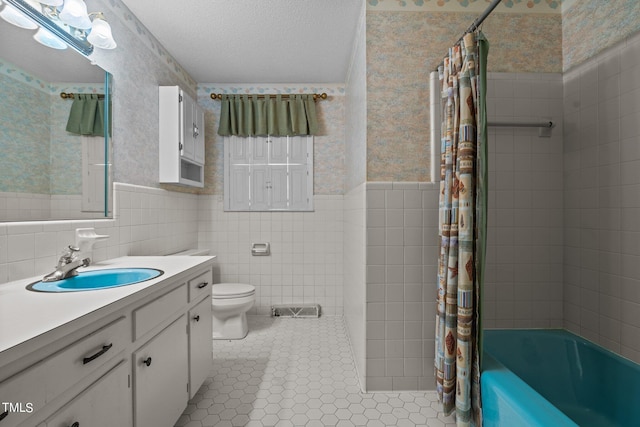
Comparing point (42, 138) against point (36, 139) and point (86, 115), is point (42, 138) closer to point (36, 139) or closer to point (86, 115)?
point (36, 139)

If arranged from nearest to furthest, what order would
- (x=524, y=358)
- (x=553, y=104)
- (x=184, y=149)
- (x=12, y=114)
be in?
(x=12, y=114) → (x=524, y=358) → (x=553, y=104) → (x=184, y=149)

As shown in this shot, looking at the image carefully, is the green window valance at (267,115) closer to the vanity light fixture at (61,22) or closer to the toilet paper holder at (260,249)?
the toilet paper holder at (260,249)

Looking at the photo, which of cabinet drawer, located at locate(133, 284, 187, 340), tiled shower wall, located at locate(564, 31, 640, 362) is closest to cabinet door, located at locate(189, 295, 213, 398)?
cabinet drawer, located at locate(133, 284, 187, 340)

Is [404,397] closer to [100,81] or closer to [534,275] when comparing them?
[534,275]

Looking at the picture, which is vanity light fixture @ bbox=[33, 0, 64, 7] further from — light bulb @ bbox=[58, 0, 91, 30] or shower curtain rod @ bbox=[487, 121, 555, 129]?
shower curtain rod @ bbox=[487, 121, 555, 129]

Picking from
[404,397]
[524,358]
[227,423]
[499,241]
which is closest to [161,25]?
[227,423]

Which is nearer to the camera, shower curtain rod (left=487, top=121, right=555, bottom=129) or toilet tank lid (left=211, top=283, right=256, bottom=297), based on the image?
shower curtain rod (left=487, top=121, right=555, bottom=129)

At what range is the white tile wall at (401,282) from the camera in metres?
1.90

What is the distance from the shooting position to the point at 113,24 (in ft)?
6.64

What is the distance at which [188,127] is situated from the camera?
2754mm

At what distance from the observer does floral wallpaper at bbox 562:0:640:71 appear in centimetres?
159

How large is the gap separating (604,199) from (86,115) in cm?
286

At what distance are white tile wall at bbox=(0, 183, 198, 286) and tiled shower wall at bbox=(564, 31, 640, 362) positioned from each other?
281 cm

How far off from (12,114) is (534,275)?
9.46 feet
